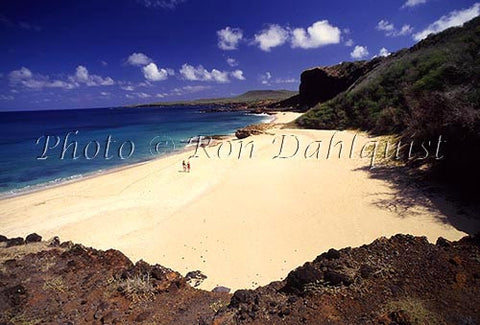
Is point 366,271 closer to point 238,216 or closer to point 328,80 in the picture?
point 238,216

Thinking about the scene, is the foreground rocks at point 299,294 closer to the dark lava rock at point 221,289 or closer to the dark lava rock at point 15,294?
the dark lava rock at point 15,294

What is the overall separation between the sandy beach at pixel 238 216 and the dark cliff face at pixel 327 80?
51.1 m

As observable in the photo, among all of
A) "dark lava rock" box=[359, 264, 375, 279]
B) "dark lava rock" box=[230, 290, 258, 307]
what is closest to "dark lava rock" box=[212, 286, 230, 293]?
"dark lava rock" box=[230, 290, 258, 307]

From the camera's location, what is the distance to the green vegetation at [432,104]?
8766mm

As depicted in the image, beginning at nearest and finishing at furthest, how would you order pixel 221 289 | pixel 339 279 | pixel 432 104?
pixel 339 279 < pixel 221 289 < pixel 432 104

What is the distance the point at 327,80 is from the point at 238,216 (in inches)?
2580

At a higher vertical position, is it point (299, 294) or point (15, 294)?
point (299, 294)

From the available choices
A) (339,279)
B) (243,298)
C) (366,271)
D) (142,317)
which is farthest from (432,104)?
(142,317)

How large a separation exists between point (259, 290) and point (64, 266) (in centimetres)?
413

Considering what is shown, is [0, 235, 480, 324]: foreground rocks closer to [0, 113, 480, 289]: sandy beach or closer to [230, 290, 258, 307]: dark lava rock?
[230, 290, 258, 307]: dark lava rock

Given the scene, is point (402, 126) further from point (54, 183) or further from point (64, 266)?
point (54, 183)

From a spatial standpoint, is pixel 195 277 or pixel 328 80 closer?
pixel 195 277

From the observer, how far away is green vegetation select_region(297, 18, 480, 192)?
8766mm

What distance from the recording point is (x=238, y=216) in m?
9.59
